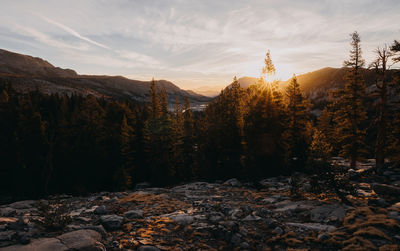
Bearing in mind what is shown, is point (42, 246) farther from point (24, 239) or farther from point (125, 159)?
point (125, 159)

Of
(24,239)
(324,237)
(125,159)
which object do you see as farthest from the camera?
(125,159)

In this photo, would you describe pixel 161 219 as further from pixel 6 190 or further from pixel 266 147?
pixel 6 190

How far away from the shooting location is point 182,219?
9.30 m

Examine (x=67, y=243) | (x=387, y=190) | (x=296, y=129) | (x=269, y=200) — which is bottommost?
(x=269, y=200)

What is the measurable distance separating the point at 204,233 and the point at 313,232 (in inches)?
167

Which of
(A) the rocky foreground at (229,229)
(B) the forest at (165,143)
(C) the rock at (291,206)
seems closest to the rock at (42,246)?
(A) the rocky foreground at (229,229)

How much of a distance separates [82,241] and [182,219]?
14.0 feet

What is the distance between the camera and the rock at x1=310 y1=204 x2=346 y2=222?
28.6 ft

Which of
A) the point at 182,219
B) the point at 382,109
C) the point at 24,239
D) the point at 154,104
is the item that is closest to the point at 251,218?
the point at 182,219

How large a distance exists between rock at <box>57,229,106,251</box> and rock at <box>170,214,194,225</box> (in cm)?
341

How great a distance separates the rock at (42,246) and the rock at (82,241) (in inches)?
5.7

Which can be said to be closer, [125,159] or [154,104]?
[125,159]

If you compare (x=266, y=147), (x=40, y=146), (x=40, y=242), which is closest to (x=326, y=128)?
(x=266, y=147)

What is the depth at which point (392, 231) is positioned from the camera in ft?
22.9
